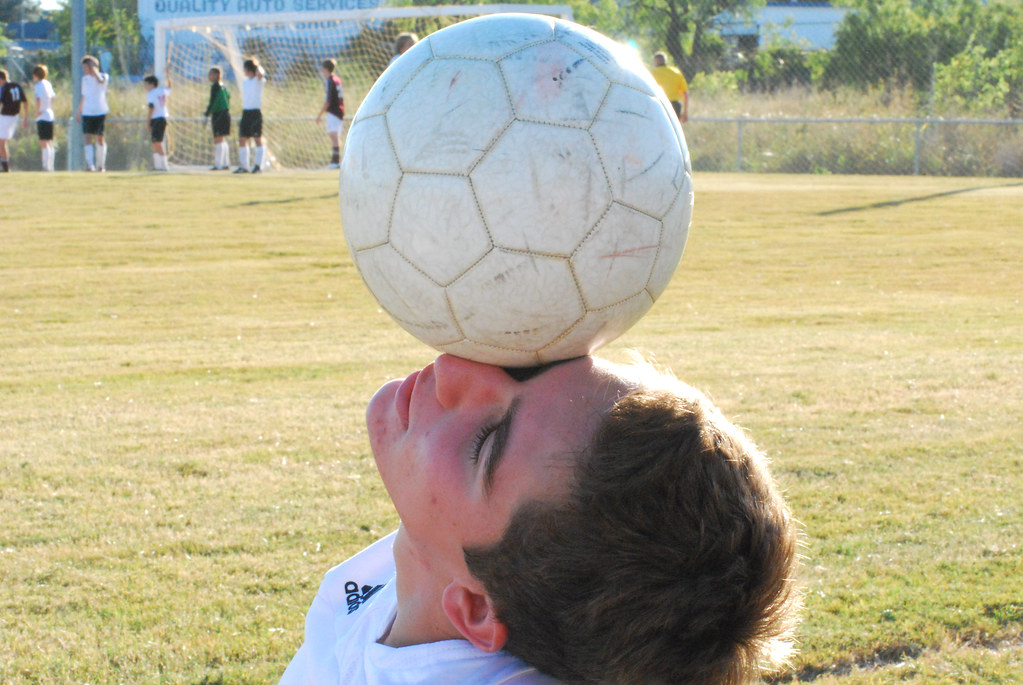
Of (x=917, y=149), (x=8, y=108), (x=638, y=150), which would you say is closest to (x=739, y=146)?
(x=917, y=149)

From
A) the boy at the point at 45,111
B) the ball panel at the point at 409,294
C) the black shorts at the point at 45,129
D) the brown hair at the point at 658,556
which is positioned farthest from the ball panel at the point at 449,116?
the black shorts at the point at 45,129

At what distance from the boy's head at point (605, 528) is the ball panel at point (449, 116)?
1.54 feet

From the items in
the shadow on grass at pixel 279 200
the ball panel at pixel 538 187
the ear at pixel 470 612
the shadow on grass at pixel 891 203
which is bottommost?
the shadow on grass at pixel 279 200

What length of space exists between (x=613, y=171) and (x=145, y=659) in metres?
2.60

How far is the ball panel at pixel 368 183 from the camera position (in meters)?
2.07

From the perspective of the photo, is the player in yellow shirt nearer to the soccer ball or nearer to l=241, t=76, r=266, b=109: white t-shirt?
l=241, t=76, r=266, b=109: white t-shirt

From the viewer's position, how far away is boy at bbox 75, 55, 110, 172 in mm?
22109

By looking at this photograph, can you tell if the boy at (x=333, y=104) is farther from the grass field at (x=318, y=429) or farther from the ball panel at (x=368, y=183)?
the ball panel at (x=368, y=183)

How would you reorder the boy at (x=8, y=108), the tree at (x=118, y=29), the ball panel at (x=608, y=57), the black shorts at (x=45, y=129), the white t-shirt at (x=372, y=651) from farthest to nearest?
1. the tree at (x=118, y=29)
2. the black shorts at (x=45, y=129)
3. the boy at (x=8, y=108)
4. the ball panel at (x=608, y=57)
5. the white t-shirt at (x=372, y=651)

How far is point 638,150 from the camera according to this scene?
207cm

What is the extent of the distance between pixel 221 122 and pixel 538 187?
22.3 meters

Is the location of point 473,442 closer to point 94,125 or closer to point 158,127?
point 158,127

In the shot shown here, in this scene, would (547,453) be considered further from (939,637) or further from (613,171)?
(939,637)

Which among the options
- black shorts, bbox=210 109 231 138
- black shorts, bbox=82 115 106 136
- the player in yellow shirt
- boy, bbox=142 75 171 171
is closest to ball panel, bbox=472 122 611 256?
the player in yellow shirt
